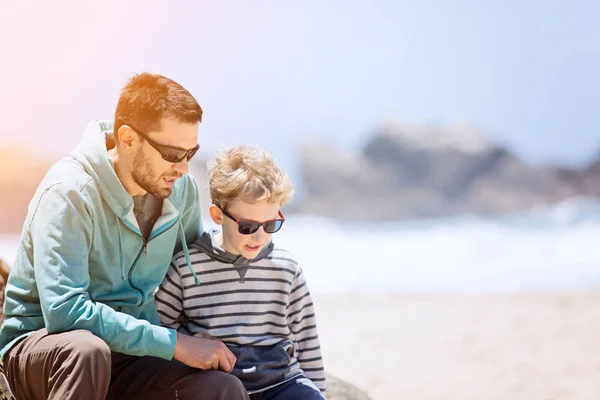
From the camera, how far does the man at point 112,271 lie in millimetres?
2107

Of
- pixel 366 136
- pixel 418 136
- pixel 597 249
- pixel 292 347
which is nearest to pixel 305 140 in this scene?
pixel 366 136

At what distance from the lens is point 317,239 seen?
20.0m

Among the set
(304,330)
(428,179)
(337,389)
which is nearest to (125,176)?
(304,330)

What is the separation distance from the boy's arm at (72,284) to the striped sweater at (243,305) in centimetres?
35

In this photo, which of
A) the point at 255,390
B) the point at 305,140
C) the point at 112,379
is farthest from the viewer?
the point at 305,140

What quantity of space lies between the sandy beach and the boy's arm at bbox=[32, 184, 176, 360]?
8.82 feet

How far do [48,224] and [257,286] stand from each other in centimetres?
73

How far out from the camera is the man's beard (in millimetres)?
2357

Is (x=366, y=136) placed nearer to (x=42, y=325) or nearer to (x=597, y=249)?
(x=597, y=249)

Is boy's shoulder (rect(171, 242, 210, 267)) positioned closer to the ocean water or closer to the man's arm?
the man's arm

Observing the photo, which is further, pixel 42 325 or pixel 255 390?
pixel 255 390

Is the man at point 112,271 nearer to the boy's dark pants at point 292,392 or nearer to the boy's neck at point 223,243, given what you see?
the boy's neck at point 223,243

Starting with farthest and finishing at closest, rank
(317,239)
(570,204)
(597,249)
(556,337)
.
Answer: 1. (570,204)
2. (317,239)
3. (597,249)
4. (556,337)

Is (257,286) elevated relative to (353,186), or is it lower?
elevated
